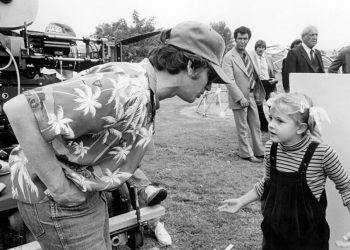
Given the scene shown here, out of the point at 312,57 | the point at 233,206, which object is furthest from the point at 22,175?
the point at 312,57

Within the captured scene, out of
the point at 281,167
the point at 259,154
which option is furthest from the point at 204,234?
the point at 259,154

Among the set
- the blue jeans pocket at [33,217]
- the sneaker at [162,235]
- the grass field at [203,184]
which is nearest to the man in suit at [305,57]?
the grass field at [203,184]

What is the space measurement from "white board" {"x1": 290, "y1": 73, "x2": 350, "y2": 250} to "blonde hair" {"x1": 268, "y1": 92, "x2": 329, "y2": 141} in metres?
0.12

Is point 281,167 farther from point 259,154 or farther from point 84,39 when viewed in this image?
point 259,154

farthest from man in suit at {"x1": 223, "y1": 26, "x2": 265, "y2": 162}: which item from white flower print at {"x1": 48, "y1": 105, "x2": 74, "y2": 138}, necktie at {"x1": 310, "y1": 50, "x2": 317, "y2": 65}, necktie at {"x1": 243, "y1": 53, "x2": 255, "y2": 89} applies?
white flower print at {"x1": 48, "y1": 105, "x2": 74, "y2": 138}

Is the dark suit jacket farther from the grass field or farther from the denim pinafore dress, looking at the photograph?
the denim pinafore dress

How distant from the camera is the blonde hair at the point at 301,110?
2.03 metres

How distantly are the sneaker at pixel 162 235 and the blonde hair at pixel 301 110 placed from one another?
148 cm

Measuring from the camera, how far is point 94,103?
1.24 m

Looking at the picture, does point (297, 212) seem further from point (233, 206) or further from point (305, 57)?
point (305, 57)

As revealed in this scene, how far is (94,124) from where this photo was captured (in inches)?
49.6

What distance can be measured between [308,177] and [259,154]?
3.57 metres

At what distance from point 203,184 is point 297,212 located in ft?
7.88

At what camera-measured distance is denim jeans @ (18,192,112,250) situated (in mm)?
1388
